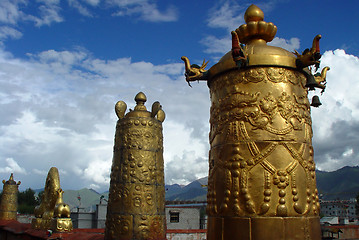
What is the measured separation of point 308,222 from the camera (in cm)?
247

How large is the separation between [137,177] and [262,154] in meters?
5.34

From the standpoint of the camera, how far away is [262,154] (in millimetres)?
2543

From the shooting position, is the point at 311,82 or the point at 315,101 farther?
the point at 315,101

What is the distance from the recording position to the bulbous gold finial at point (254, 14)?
2990 millimetres

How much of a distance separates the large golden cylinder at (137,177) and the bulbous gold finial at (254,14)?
17.0 feet

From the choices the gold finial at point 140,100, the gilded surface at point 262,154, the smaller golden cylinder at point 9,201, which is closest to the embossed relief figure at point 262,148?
the gilded surface at point 262,154

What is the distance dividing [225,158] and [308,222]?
29.4 inches

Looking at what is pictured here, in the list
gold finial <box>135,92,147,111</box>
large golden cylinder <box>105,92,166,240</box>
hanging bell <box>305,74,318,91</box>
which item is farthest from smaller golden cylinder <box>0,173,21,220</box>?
hanging bell <box>305,74,318,91</box>

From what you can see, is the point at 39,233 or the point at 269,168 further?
the point at 39,233

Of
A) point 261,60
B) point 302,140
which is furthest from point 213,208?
point 261,60

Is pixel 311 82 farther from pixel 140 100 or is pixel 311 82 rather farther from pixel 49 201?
pixel 49 201

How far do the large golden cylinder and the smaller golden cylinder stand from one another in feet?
33.6

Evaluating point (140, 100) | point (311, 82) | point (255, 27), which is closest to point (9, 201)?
point (140, 100)

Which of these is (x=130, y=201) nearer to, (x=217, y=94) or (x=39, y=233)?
(x=39, y=233)
